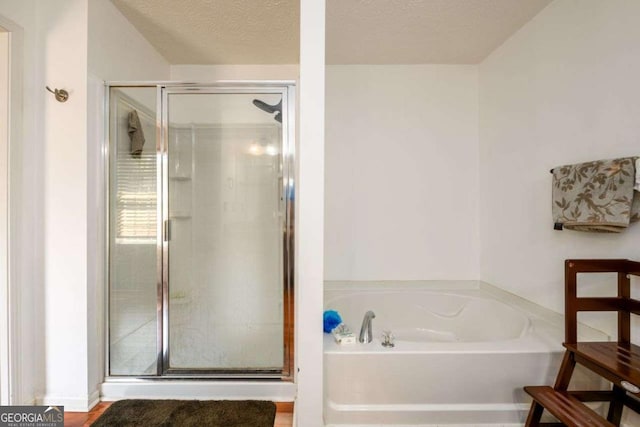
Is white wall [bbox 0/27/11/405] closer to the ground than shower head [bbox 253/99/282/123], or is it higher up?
closer to the ground

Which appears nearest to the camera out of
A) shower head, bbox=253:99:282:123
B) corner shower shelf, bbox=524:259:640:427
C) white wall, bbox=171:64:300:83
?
corner shower shelf, bbox=524:259:640:427

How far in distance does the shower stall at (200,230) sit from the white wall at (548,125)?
5.36ft

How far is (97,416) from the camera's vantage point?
1.71 metres

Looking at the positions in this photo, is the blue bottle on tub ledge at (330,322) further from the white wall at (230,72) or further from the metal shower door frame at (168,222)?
the white wall at (230,72)

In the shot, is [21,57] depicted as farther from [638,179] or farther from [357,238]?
[638,179]

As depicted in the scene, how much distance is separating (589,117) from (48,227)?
124 inches

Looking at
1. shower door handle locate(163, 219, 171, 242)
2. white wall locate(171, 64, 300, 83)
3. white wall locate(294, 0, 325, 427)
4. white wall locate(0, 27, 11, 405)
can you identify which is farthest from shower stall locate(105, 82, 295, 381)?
white wall locate(171, 64, 300, 83)

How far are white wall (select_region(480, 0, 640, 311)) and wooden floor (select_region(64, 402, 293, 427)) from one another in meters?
1.76

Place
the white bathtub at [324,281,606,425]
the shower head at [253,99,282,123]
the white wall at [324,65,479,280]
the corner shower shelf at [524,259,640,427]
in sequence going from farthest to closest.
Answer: the white wall at [324,65,479,280]
the shower head at [253,99,282,123]
the white bathtub at [324,281,606,425]
the corner shower shelf at [524,259,640,427]

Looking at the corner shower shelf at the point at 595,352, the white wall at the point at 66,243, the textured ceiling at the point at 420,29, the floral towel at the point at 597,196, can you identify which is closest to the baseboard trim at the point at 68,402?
the white wall at the point at 66,243

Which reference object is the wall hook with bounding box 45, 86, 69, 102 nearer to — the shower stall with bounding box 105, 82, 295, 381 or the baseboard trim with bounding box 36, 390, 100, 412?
the shower stall with bounding box 105, 82, 295, 381

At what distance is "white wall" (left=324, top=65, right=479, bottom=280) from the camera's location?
2.59m

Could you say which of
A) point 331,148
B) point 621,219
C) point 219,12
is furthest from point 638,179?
point 219,12

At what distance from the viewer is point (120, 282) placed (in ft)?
6.48
